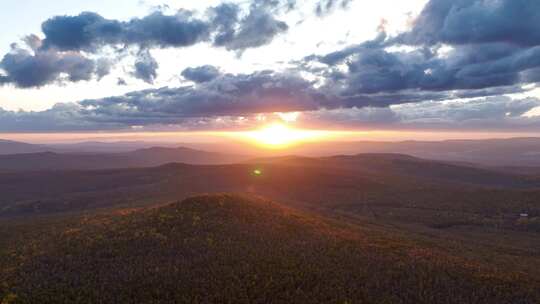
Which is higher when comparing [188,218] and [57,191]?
[188,218]

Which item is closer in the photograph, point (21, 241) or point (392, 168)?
point (21, 241)

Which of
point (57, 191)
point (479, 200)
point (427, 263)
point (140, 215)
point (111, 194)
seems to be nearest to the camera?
point (427, 263)

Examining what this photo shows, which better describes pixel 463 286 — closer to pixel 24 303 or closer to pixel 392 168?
pixel 24 303

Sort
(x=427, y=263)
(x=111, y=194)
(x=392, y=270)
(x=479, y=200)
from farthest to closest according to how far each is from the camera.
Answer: (x=111, y=194)
(x=479, y=200)
(x=427, y=263)
(x=392, y=270)

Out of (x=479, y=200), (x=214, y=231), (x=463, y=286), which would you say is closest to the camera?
(x=463, y=286)

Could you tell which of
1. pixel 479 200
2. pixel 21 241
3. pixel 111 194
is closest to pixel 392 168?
pixel 479 200

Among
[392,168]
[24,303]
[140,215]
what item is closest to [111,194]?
[140,215]

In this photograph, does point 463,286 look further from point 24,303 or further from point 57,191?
point 57,191
